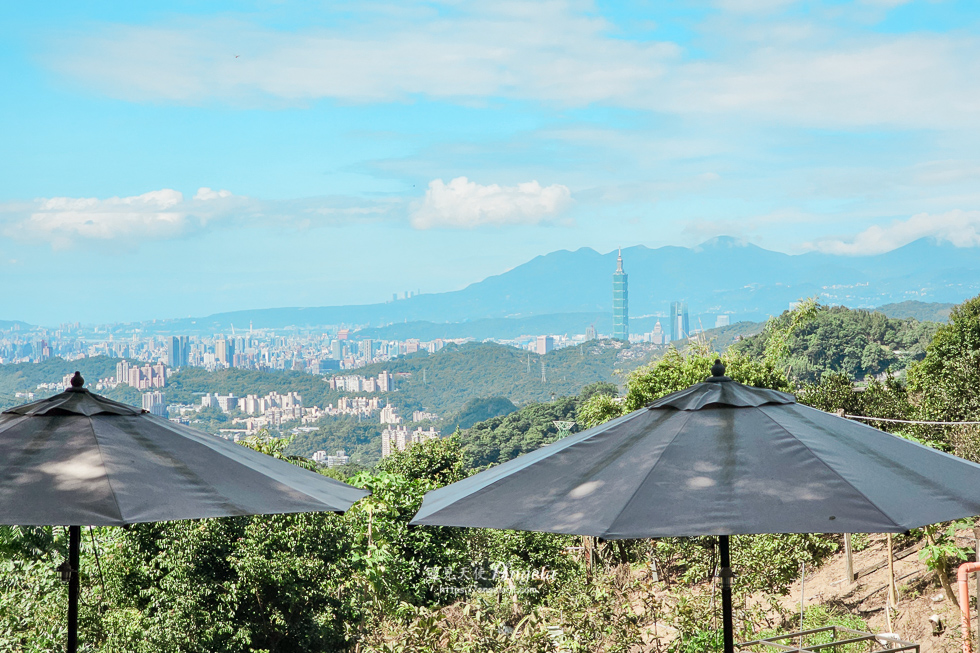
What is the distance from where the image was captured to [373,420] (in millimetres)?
80125

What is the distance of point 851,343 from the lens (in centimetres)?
4581

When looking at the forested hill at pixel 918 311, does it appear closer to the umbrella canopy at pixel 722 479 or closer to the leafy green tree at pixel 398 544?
the leafy green tree at pixel 398 544

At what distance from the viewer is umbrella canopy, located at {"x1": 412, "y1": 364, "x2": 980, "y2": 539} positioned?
1.76 metres

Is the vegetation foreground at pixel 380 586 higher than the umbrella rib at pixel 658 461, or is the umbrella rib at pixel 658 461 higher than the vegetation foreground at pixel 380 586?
the umbrella rib at pixel 658 461

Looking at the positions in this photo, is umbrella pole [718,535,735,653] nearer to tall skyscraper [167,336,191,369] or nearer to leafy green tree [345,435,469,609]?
leafy green tree [345,435,469,609]

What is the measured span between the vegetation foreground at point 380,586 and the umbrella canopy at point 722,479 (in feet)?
7.40

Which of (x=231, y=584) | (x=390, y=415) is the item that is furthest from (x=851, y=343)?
(x=390, y=415)

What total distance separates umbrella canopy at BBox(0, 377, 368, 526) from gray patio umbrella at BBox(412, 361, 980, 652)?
18.6 inches

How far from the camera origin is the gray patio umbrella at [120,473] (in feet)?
6.20

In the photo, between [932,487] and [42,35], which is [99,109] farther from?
[932,487]

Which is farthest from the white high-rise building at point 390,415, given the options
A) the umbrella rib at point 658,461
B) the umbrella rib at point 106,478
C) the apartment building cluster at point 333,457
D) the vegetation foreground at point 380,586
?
the umbrella rib at point 658,461

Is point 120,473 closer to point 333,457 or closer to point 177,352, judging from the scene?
point 333,457

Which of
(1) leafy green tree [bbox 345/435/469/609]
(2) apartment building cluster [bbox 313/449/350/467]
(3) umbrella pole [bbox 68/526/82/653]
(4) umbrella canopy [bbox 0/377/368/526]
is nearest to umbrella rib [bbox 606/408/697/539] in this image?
(4) umbrella canopy [bbox 0/377/368/526]

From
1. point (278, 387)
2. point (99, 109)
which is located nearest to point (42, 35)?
point (99, 109)
